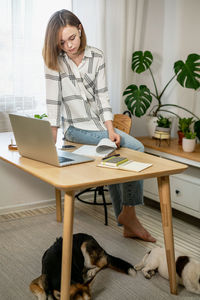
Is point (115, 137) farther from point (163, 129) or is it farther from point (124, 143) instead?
point (163, 129)

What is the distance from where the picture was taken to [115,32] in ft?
10.4

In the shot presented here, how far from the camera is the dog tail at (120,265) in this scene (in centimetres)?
207

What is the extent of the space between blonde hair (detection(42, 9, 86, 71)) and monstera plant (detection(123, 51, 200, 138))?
0.91 m

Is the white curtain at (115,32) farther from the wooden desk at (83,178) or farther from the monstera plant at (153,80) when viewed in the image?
the wooden desk at (83,178)

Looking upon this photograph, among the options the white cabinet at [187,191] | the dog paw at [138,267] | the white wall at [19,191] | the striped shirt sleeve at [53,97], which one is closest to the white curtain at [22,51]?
the white wall at [19,191]

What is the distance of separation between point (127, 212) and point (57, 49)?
3.50 ft

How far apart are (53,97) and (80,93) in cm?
20

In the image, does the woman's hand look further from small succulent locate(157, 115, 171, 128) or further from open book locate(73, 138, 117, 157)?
small succulent locate(157, 115, 171, 128)

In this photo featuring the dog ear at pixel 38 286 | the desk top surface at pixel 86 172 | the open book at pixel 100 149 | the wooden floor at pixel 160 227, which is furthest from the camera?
the wooden floor at pixel 160 227

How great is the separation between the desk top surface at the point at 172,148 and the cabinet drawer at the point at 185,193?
6.9 inches

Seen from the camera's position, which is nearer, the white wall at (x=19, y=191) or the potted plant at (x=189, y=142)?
the potted plant at (x=189, y=142)

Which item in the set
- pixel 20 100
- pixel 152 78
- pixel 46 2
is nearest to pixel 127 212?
pixel 20 100

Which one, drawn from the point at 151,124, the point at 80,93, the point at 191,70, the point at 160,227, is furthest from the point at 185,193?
the point at 80,93

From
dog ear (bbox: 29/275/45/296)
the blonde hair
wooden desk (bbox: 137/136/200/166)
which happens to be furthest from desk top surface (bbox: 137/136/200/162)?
dog ear (bbox: 29/275/45/296)
